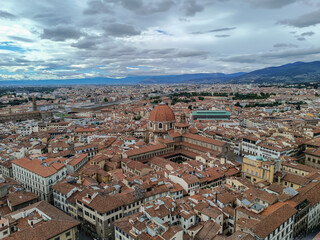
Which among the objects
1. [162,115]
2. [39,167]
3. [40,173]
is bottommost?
[40,173]

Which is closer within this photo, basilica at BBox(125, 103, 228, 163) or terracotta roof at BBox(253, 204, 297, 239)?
terracotta roof at BBox(253, 204, 297, 239)

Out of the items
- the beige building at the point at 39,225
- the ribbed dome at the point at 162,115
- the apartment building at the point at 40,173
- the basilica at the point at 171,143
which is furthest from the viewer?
the ribbed dome at the point at 162,115

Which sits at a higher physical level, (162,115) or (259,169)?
(162,115)

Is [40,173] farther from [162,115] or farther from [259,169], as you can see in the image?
[259,169]

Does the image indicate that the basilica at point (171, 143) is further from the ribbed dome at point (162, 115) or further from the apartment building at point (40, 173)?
the apartment building at point (40, 173)

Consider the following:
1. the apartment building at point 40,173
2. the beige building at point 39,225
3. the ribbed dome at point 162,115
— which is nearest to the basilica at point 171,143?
the ribbed dome at point 162,115

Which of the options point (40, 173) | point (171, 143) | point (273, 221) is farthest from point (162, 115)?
point (273, 221)

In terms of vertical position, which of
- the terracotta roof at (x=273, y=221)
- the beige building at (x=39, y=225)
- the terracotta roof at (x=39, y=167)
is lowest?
the beige building at (x=39, y=225)

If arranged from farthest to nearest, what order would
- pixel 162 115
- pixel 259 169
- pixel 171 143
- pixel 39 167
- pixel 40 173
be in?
1. pixel 162 115
2. pixel 171 143
3. pixel 259 169
4. pixel 39 167
5. pixel 40 173

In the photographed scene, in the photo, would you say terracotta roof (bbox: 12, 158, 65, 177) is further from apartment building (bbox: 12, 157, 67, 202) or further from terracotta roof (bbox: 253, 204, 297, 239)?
terracotta roof (bbox: 253, 204, 297, 239)

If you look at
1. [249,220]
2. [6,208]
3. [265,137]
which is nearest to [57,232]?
[6,208]

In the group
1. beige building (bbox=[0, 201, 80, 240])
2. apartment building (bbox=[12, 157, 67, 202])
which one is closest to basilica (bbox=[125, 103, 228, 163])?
apartment building (bbox=[12, 157, 67, 202])
